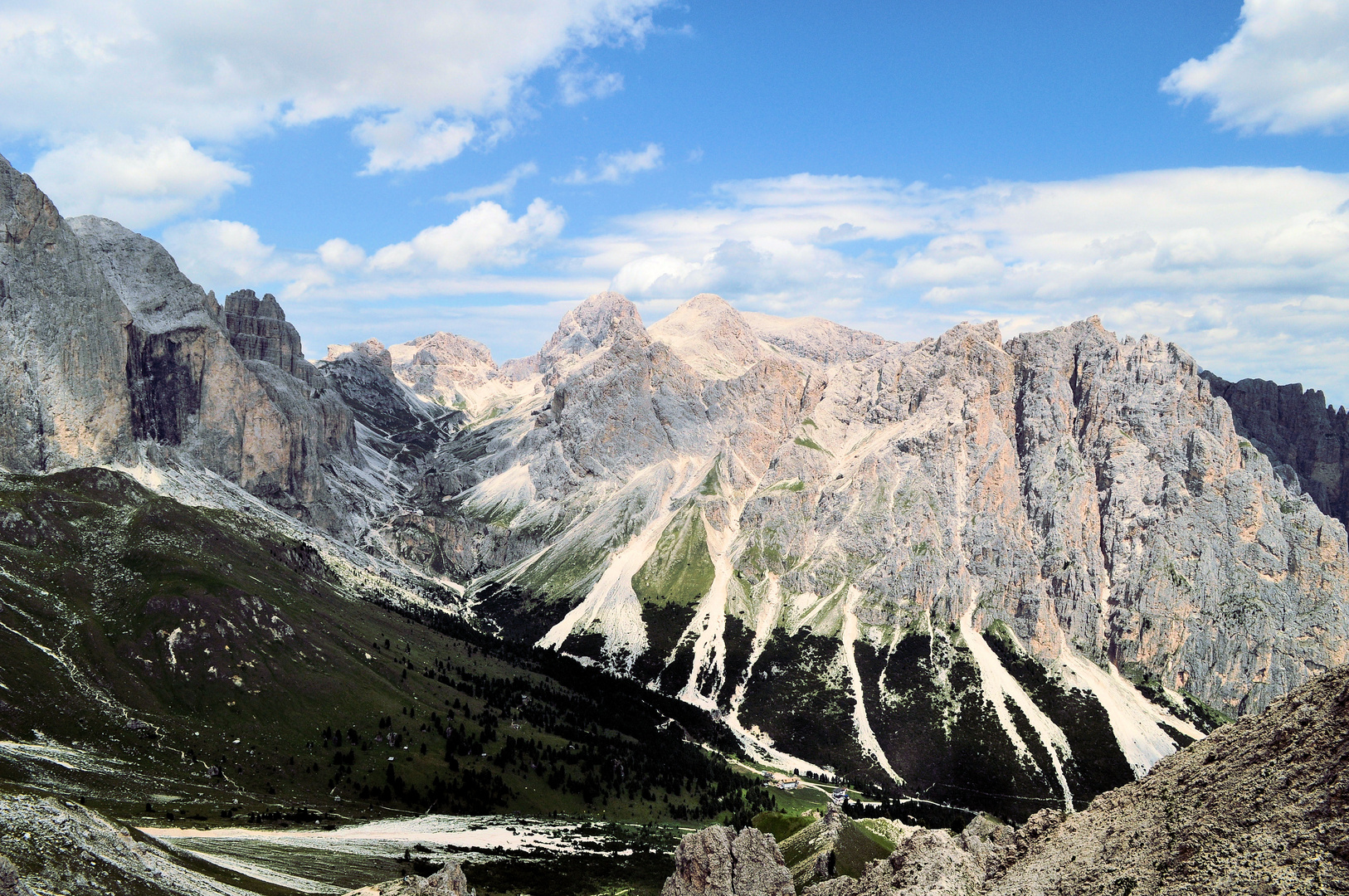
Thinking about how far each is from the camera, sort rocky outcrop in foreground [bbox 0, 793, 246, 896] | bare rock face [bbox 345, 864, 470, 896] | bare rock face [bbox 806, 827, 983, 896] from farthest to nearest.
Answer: rocky outcrop in foreground [bbox 0, 793, 246, 896] < bare rock face [bbox 345, 864, 470, 896] < bare rock face [bbox 806, 827, 983, 896]

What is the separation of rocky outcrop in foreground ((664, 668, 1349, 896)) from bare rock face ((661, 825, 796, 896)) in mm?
30726

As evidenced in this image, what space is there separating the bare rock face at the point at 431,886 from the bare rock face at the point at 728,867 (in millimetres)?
19271

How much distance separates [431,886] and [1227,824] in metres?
57.4

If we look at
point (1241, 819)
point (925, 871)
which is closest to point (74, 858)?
point (925, 871)

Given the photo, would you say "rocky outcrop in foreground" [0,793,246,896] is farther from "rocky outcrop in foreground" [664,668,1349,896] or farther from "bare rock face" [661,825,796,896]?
"rocky outcrop in foreground" [664,668,1349,896]

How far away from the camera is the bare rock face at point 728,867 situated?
74375 mm

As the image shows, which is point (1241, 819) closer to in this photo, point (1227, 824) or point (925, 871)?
point (1227, 824)

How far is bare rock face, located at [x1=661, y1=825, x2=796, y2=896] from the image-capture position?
244 feet

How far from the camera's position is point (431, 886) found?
215ft

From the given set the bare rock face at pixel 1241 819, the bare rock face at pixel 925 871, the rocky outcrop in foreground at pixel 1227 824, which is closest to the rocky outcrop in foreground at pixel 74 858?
the bare rock face at pixel 925 871

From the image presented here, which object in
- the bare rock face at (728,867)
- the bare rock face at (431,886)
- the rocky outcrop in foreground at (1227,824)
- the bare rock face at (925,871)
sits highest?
the rocky outcrop in foreground at (1227,824)

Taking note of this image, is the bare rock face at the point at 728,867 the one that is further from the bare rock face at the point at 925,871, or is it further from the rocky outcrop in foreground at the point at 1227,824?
the rocky outcrop in foreground at the point at 1227,824

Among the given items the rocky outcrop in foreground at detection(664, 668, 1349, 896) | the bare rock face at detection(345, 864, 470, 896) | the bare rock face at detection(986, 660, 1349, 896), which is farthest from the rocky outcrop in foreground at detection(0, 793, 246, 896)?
the bare rock face at detection(986, 660, 1349, 896)

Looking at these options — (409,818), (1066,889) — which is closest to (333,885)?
(409,818)
